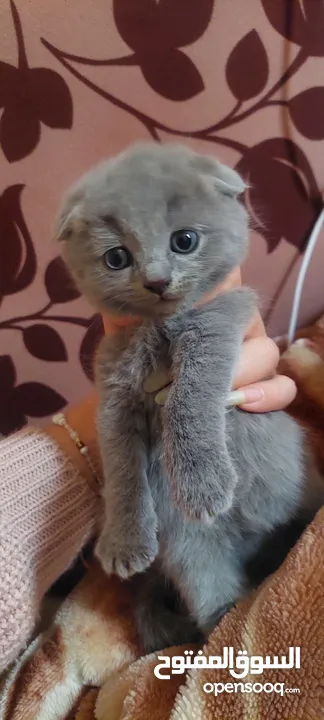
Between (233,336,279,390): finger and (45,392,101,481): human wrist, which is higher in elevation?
(233,336,279,390): finger

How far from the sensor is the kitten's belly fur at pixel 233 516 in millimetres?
669

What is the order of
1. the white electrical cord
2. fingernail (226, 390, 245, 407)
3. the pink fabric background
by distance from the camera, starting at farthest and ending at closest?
the white electrical cord → the pink fabric background → fingernail (226, 390, 245, 407)

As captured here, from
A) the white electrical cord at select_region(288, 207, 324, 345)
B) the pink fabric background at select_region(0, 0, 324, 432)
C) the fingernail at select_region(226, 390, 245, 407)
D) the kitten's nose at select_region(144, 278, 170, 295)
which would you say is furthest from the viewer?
the white electrical cord at select_region(288, 207, 324, 345)

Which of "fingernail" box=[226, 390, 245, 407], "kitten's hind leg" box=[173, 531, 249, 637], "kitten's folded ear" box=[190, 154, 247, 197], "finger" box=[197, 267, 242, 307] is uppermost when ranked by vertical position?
"kitten's folded ear" box=[190, 154, 247, 197]

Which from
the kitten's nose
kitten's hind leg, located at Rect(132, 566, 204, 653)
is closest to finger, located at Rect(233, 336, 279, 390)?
the kitten's nose

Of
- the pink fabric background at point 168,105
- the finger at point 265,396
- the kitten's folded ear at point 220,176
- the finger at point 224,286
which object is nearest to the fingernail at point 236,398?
the finger at point 265,396

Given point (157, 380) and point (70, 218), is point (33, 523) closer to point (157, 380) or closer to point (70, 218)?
point (157, 380)

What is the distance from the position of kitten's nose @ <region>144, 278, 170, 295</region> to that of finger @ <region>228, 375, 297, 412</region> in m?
0.16

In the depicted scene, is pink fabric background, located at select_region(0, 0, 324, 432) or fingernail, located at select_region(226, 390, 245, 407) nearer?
fingernail, located at select_region(226, 390, 245, 407)

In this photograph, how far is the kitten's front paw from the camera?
62cm

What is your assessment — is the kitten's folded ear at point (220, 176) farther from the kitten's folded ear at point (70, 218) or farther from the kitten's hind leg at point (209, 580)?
the kitten's hind leg at point (209, 580)

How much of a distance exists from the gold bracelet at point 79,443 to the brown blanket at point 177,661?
0.47ft

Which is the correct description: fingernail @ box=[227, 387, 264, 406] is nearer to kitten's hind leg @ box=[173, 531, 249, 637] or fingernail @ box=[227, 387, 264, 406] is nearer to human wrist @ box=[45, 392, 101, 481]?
kitten's hind leg @ box=[173, 531, 249, 637]

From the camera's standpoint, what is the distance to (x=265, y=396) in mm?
704
